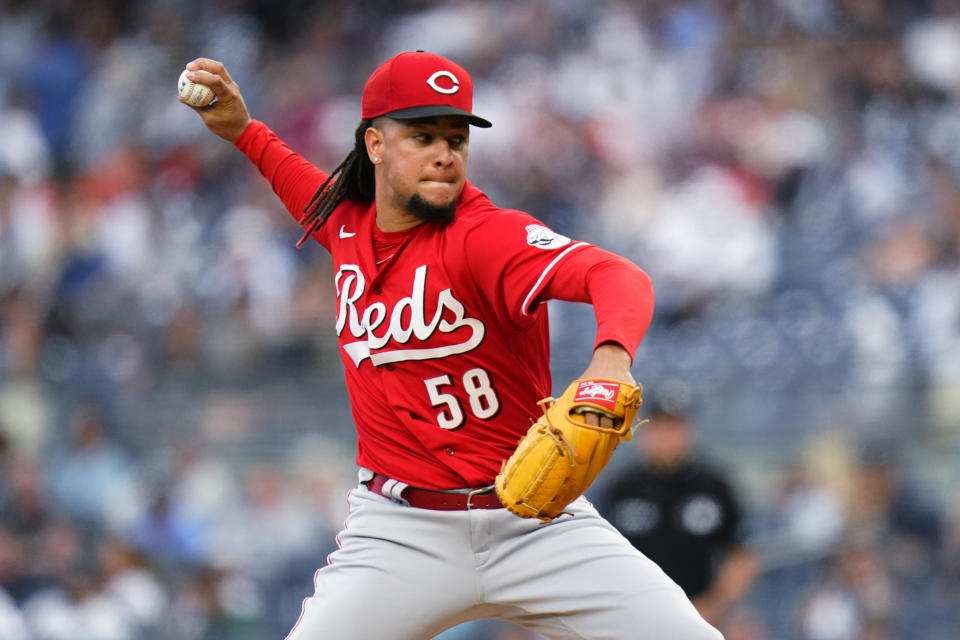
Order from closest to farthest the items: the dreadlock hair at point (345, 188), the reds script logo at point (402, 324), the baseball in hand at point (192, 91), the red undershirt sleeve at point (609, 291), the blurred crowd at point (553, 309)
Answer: the red undershirt sleeve at point (609, 291) → the reds script logo at point (402, 324) → the dreadlock hair at point (345, 188) → the baseball in hand at point (192, 91) → the blurred crowd at point (553, 309)

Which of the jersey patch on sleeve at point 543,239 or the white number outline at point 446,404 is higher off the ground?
the jersey patch on sleeve at point 543,239

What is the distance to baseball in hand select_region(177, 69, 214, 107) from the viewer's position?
157 inches

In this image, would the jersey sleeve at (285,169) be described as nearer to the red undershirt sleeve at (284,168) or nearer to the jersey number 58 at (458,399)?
the red undershirt sleeve at (284,168)

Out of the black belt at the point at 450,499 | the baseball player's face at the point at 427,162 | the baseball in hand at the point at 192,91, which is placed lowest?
the black belt at the point at 450,499

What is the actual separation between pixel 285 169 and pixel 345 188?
39 centimetres

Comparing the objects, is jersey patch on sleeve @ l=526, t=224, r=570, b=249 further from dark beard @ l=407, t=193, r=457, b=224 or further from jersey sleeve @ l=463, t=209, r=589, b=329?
dark beard @ l=407, t=193, r=457, b=224

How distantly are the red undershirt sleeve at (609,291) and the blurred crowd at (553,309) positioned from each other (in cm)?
445

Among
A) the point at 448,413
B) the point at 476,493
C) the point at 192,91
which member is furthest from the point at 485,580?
the point at 192,91

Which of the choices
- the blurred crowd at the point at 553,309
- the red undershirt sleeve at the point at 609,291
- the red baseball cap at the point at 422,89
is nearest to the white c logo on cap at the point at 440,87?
the red baseball cap at the point at 422,89

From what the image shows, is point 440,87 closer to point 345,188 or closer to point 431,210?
point 431,210

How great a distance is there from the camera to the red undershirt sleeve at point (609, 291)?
9.30 ft

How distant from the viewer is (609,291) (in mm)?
2904

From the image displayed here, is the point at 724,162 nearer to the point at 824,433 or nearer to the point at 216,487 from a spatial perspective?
the point at 824,433

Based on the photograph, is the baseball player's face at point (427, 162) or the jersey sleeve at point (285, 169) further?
the jersey sleeve at point (285, 169)
